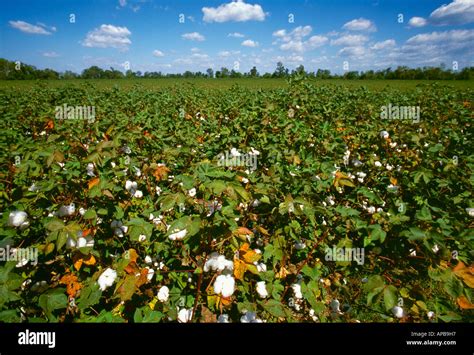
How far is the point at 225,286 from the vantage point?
61.7 inches

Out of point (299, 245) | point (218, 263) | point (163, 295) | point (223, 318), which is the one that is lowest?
point (223, 318)

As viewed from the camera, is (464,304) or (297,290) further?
(297,290)

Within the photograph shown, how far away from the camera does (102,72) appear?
70.2 meters

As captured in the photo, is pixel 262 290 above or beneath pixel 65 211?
beneath

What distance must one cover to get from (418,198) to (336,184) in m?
0.61

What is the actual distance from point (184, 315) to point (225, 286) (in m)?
0.49

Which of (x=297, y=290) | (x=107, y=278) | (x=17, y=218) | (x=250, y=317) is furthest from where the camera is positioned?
(x=297, y=290)

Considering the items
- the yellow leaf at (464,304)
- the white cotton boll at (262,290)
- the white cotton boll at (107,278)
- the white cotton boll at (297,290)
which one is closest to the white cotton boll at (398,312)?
the yellow leaf at (464,304)

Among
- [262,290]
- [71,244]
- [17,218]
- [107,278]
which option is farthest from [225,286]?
[17,218]

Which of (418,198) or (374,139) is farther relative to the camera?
(374,139)

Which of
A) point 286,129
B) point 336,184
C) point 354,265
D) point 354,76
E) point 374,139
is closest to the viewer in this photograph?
point 354,265

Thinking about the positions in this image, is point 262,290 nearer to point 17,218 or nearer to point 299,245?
point 299,245
